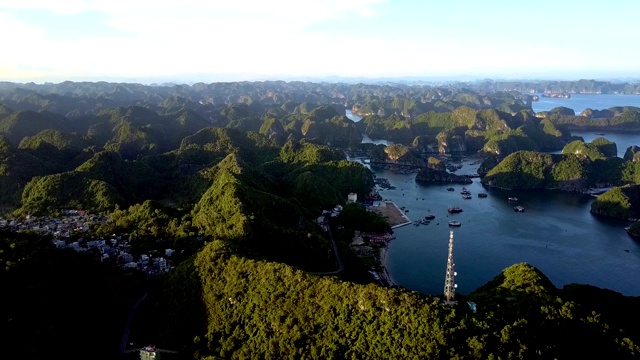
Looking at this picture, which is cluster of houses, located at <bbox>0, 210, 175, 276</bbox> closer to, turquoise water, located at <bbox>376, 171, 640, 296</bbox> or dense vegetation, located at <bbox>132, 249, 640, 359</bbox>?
dense vegetation, located at <bbox>132, 249, 640, 359</bbox>

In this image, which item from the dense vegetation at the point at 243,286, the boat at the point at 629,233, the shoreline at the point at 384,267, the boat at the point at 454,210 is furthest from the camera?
the boat at the point at 454,210

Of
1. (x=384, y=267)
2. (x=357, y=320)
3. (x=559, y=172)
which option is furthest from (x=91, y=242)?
(x=559, y=172)

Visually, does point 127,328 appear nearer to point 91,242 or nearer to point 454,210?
point 91,242

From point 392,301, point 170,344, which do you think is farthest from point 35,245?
point 392,301

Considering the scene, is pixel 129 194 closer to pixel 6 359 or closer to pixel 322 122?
pixel 6 359

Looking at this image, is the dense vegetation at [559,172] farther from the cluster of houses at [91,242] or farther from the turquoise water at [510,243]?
the cluster of houses at [91,242]

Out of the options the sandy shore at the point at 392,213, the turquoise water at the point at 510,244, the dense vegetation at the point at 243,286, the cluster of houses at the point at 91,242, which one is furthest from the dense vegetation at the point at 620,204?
the cluster of houses at the point at 91,242
